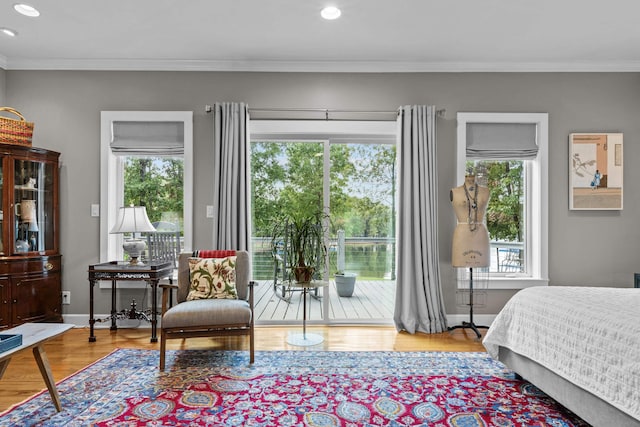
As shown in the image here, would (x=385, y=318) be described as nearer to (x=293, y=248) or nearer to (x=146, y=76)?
(x=293, y=248)

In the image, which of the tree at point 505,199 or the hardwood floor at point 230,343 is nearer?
the hardwood floor at point 230,343

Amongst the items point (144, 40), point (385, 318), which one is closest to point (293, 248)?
point (385, 318)

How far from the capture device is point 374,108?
402cm

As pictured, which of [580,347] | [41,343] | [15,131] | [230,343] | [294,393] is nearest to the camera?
[580,347]

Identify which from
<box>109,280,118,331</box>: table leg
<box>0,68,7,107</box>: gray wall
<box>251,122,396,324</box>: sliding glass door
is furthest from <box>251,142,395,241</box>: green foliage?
<box>0,68,7,107</box>: gray wall

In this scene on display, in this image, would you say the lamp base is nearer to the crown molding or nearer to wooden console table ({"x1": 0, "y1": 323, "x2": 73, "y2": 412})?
wooden console table ({"x1": 0, "y1": 323, "x2": 73, "y2": 412})

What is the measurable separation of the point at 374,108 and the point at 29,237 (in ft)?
11.7

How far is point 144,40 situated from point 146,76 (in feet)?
1.71

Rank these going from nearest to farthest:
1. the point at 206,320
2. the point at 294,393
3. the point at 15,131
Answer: the point at 294,393 < the point at 206,320 < the point at 15,131

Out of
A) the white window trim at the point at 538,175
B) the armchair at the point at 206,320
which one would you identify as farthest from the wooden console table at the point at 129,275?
the white window trim at the point at 538,175

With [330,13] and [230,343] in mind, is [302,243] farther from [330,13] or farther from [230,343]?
[330,13]

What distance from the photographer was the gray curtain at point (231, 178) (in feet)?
12.5

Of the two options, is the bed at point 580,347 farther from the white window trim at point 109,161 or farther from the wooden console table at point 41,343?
the white window trim at point 109,161

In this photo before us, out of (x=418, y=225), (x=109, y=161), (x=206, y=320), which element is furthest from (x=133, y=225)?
(x=418, y=225)
